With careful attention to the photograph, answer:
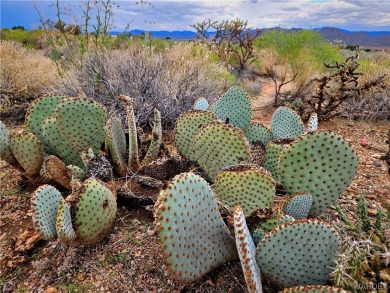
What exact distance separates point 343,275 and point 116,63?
14.9ft

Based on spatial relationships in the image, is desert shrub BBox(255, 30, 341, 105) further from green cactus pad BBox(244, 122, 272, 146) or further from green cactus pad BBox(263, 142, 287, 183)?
green cactus pad BBox(263, 142, 287, 183)

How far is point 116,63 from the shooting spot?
5.35 meters

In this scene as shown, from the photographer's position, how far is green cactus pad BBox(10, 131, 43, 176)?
9.21ft

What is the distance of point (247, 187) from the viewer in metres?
2.22

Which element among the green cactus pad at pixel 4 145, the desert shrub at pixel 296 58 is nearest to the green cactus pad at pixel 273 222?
the green cactus pad at pixel 4 145

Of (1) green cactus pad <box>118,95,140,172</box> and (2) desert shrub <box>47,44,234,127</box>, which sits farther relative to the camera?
(2) desert shrub <box>47,44,234,127</box>


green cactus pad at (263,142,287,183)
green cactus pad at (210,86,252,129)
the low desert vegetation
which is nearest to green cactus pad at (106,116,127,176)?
the low desert vegetation

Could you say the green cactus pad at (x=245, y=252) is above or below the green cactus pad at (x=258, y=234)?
above

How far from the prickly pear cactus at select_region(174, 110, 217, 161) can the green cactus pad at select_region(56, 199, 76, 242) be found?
3.85 feet

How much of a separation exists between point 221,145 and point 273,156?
1.54 ft

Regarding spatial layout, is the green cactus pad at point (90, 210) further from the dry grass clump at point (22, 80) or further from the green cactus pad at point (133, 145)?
the dry grass clump at point (22, 80)

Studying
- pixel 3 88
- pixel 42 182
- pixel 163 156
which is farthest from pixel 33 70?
pixel 163 156

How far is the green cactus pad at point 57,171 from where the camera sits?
2.71m

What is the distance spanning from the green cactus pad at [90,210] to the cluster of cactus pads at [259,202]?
732mm
